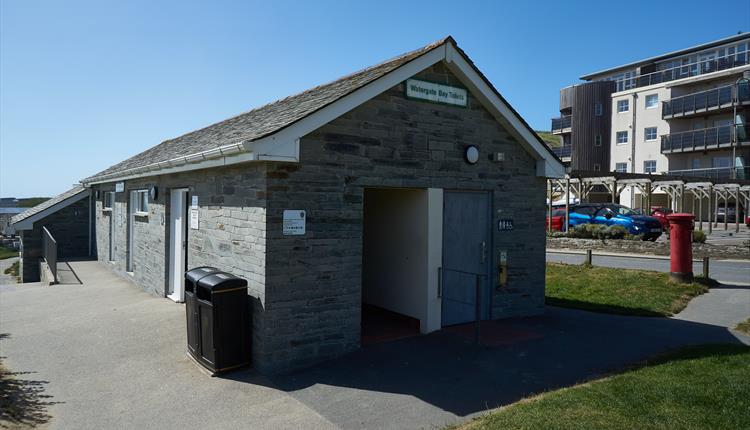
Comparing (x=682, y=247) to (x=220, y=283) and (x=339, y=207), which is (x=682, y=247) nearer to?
(x=339, y=207)

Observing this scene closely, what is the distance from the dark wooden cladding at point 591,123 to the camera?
150 feet

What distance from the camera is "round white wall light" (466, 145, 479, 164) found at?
8367 mm

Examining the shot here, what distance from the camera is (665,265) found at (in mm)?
15766

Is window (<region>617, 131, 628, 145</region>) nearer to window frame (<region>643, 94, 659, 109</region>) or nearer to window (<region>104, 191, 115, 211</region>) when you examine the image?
window frame (<region>643, 94, 659, 109</region>)

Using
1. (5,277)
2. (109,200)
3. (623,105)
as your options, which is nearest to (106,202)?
(109,200)

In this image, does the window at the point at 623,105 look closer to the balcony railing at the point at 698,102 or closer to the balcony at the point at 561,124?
the balcony railing at the point at 698,102

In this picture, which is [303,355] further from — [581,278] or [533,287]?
[581,278]

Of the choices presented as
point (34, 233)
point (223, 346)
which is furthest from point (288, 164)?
point (34, 233)

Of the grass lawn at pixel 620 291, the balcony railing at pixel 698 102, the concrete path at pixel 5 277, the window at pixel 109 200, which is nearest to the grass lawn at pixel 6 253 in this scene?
the concrete path at pixel 5 277

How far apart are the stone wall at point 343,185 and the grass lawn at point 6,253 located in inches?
1366

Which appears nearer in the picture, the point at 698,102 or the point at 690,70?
the point at 698,102

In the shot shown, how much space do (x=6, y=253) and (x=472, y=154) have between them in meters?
38.1

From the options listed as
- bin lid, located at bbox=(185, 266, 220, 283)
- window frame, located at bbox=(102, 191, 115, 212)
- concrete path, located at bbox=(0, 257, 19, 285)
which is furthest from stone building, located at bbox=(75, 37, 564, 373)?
concrete path, located at bbox=(0, 257, 19, 285)

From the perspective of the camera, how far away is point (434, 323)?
806 cm
